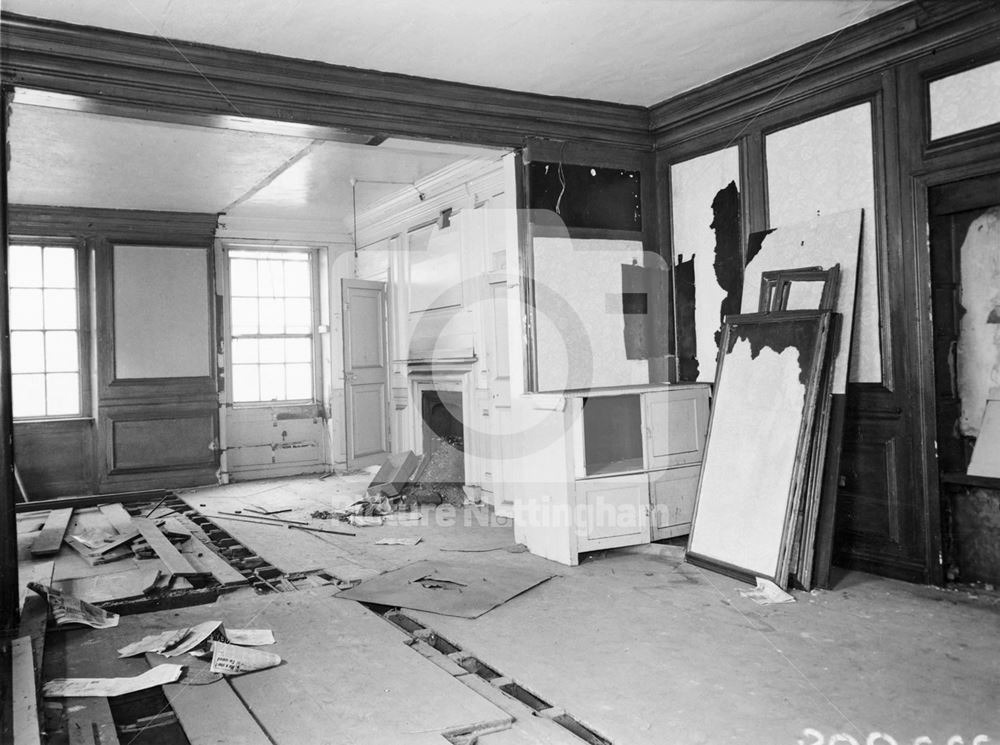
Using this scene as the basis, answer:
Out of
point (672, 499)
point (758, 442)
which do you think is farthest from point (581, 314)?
point (758, 442)

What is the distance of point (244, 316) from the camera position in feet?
31.5

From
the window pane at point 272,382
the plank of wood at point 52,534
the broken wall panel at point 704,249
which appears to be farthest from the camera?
the window pane at point 272,382

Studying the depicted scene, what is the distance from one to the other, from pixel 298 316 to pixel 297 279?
1.59 ft

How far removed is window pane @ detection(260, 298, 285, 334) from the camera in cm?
973

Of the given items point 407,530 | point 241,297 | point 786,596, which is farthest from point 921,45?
point 241,297

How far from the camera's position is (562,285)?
5.62 metres

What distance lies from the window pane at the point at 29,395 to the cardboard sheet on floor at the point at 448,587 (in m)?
5.90

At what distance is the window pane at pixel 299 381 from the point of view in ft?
32.4

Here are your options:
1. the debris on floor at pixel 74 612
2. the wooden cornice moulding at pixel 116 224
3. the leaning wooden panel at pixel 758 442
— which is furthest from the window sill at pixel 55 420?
the leaning wooden panel at pixel 758 442

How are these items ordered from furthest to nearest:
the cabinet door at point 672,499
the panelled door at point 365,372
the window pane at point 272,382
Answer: the window pane at point 272,382
the panelled door at point 365,372
the cabinet door at point 672,499

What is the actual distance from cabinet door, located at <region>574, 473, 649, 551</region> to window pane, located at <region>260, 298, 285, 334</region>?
6083 mm

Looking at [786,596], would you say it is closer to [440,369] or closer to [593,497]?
[593,497]

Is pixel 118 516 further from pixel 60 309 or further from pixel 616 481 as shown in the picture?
pixel 616 481

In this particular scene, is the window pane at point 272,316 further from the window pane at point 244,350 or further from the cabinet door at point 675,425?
the cabinet door at point 675,425
